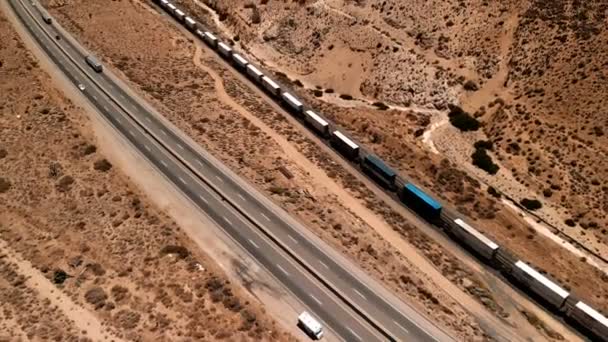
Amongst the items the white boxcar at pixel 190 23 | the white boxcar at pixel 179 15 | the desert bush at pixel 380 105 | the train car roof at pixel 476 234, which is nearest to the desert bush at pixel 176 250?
the train car roof at pixel 476 234

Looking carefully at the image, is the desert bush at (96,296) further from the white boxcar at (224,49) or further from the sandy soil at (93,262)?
the white boxcar at (224,49)

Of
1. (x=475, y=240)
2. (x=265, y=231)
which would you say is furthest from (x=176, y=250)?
(x=475, y=240)

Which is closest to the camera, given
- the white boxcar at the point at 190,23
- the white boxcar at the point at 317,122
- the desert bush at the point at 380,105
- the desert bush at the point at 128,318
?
the desert bush at the point at 128,318

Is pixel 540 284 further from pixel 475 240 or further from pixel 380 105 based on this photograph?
pixel 380 105

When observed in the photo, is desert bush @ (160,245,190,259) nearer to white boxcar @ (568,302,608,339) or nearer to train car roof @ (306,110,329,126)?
train car roof @ (306,110,329,126)

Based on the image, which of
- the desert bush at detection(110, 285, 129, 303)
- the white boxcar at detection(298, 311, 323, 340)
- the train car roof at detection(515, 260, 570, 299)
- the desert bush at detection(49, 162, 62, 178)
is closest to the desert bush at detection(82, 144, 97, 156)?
the desert bush at detection(49, 162, 62, 178)
